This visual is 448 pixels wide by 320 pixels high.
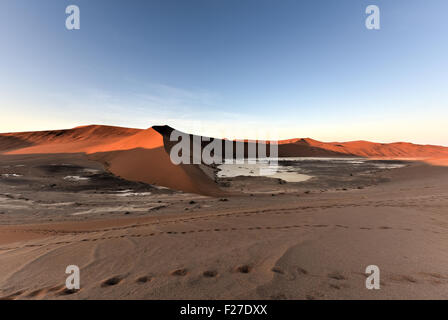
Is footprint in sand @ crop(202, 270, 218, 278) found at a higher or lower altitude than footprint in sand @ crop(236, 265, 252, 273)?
higher

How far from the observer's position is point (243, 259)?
9.93 ft

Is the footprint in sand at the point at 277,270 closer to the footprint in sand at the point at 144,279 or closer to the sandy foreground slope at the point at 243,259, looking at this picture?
the sandy foreground slope at the point at 243,259

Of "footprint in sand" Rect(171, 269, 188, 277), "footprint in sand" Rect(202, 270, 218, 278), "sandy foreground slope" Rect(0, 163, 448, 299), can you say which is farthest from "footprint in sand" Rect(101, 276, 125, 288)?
"footprint in sand" Rect(202, 270, 218, 278)

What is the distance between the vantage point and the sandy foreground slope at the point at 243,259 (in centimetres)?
231

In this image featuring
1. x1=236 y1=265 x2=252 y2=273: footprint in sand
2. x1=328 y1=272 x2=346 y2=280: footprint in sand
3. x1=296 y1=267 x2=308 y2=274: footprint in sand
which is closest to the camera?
x1=328 y1=272 x2=346 y2=280: footprint in sand

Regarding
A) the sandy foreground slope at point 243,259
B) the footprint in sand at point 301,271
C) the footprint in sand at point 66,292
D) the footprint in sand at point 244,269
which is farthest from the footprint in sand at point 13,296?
the footprint in sand at point 301,271

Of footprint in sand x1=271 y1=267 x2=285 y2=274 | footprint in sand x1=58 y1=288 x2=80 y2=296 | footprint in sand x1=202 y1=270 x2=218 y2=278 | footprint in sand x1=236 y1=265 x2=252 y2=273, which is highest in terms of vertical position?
footprint in sand x1=271 y1=267 x2=285 y2=274

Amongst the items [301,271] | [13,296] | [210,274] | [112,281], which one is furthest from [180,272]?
[13,296]

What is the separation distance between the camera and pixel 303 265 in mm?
2770

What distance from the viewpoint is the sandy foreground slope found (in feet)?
7.58

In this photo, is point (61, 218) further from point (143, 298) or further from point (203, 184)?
point (203, 184)

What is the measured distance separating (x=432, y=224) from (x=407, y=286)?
3578mm

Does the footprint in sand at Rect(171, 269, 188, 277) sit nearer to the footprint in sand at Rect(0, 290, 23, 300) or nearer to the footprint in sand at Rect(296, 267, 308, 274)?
the footprint in sand at Rect(296, 267, 308, 274)

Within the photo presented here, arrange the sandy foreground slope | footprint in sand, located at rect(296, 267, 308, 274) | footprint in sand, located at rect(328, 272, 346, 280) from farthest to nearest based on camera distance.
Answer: footprint in sand, located at rect(296, 267, 308, 274) < footprint in sand, located at rect(328, 272, 346, 280) < the sandy foreground slope
